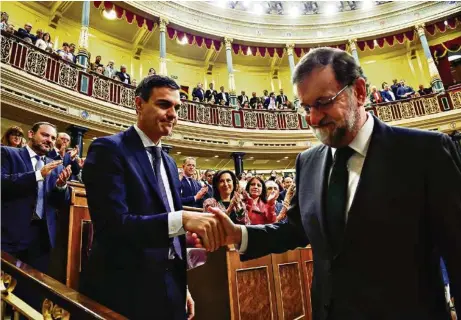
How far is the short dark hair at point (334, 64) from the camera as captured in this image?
3.80ft

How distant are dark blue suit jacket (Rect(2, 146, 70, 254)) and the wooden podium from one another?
0.14 meters

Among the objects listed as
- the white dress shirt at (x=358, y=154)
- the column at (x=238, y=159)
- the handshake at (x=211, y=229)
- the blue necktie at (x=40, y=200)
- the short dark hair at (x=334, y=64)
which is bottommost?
the handshake at (x=211, y=229)

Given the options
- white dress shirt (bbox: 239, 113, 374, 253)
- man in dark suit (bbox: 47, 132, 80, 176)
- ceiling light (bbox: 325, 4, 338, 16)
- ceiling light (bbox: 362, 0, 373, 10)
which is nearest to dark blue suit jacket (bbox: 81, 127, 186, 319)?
white dress shirt (bbox: 239, 113, 374, 253)

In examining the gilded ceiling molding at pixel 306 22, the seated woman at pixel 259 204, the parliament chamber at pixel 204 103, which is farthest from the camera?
the gilded ceiling molding at pixel 306 22

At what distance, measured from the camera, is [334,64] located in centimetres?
116

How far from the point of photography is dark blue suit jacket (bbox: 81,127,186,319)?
122 cm

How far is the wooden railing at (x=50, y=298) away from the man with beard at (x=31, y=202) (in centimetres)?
76

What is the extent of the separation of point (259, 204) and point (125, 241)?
282cm

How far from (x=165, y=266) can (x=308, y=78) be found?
0.95 meters

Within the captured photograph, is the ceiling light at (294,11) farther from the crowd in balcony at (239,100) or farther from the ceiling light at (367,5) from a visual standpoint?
the crowd in balcony at (239,100)

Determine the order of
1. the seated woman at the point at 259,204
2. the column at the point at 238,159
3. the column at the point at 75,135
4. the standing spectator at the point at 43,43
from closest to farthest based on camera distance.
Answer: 1. the seated woman at the point at 259,204
2. the standing spectator at the point at 43,43
3. the column at the point at 75,135
4. the column at the point at 238,159

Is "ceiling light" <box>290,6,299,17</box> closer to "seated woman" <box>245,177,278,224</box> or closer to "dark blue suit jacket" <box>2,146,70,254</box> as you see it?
"seated woman" <box>245,177,278,224</box>

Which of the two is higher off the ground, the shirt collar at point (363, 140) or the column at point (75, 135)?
the column at point (75, 135)

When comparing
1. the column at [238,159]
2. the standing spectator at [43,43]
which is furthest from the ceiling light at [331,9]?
the standing spectator at [43,43]
